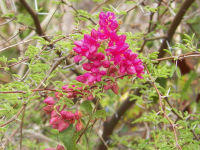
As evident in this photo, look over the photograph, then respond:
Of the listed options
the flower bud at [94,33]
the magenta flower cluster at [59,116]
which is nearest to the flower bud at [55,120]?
the magenta flower cluster at [59,116]

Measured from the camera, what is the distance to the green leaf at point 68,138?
646mm

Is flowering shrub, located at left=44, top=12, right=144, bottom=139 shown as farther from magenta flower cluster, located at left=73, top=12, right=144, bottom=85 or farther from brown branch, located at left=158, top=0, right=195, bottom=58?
brown branch, located at left=158, top=0, right=195, bottom=58

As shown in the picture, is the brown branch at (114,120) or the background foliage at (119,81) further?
the brown branch at (114,120)

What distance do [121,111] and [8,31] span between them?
Answer: 5.94 ft

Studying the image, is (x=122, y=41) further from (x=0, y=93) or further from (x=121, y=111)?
(x=121, y=111)

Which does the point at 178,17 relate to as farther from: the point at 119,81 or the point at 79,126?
the point at 79,126

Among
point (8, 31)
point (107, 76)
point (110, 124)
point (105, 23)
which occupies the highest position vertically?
point (105, 23)

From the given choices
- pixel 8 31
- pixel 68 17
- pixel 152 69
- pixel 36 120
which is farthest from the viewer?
pixel 8 31

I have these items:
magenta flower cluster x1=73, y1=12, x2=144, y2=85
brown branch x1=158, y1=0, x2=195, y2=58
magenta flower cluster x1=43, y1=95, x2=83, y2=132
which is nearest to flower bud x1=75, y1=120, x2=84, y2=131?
magenta flower cluster x1=43, y1=95, x2=83, y2=132

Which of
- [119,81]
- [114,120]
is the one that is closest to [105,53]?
[119,81]

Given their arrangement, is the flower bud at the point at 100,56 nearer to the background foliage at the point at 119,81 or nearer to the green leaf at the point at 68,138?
the background foliage at the point at 119,81

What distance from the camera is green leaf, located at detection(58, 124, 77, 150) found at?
646 mm

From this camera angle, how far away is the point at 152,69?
28.0 inches

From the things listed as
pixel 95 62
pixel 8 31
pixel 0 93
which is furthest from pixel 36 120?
pixel 8 31
